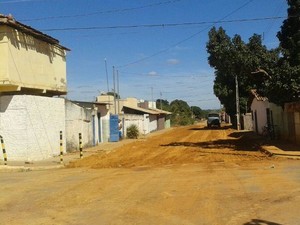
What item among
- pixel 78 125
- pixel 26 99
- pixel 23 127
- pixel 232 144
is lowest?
pixel 232 144

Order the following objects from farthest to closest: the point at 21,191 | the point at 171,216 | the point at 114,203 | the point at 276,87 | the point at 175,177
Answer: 1. the point at 276,87
2. the point at 175,177
3. the point at 21,191
4. the point at 114,203
5. the point at 171,216

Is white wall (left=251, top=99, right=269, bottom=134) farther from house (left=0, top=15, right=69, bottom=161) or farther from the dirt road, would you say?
the dirt road

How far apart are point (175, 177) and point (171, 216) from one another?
5.27m

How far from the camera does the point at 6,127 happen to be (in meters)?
21.0

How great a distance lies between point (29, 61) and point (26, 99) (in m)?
2.88

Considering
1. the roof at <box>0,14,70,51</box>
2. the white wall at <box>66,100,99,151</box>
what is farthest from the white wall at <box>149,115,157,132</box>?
the roof at <box>0,14,70,51</box>

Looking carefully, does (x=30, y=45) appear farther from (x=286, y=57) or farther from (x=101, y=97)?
(x=101, y=97)

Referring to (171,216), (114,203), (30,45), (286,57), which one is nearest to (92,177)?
(114,203)

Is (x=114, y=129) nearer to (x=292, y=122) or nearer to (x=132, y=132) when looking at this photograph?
(x=132, y=132)

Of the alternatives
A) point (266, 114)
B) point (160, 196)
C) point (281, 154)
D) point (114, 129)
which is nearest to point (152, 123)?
point (114, 129)

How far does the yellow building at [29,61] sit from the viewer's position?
2062 cm

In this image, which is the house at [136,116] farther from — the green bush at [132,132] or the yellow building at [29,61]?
the yellow building at [29,61]

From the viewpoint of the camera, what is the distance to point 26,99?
21.1 metres

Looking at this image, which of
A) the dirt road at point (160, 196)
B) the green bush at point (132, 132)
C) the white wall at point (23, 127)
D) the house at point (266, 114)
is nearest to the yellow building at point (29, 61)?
the white wall at point (23, 127)
